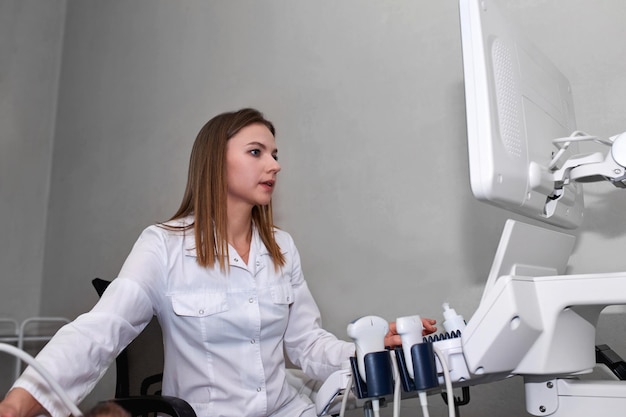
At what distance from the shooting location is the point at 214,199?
1433 millimetres

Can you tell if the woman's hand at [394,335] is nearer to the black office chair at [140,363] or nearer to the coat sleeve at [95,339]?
the coat sleeve at [95,339]

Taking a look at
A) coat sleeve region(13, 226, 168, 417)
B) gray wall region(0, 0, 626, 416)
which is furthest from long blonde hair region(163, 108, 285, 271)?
gray wall region(0, 0, 626, 416)

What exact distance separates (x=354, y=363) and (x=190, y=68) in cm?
199

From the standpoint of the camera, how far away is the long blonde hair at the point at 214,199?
4.51 feet

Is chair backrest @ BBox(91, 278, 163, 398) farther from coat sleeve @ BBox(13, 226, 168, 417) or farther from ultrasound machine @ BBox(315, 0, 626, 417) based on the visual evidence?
ultrasound machine @ BBox(315, 0, 626, 417)

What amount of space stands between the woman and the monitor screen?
0.34 metres

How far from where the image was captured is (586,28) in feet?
5.15

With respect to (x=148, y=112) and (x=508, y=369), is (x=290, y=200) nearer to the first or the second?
(x=148, y=112)

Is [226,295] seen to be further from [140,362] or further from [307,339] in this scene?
[140,362]

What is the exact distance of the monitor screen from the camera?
0.84 metres

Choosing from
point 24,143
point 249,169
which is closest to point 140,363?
point 249,169

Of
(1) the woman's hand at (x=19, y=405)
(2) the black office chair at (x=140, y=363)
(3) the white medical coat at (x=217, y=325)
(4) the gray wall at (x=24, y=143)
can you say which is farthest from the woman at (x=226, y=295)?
(4) the gray wall at (x=24, y=143)

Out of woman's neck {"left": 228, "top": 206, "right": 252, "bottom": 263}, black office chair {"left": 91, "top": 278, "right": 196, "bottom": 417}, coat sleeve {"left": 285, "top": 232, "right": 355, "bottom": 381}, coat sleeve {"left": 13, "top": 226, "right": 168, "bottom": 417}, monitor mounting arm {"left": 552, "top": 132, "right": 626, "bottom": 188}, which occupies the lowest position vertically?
black office chair {"left": 91, "top": 278, "right": 196, "bottom": 417}

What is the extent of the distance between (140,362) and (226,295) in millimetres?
524
